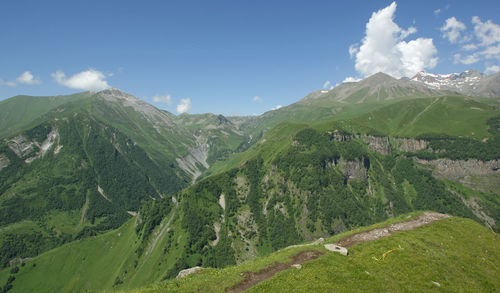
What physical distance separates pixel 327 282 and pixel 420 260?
14829mm

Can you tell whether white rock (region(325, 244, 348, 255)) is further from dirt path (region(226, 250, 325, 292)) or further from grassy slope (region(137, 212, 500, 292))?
dirt path (region(226, 250, 325, 292))

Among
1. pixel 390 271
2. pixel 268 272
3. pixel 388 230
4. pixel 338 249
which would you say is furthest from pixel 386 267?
pixel 388 230

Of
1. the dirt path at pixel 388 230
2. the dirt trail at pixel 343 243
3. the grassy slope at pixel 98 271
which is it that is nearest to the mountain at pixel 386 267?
the dirt trail at pixel 343 243

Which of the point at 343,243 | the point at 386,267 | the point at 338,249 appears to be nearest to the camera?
the point at 386,267

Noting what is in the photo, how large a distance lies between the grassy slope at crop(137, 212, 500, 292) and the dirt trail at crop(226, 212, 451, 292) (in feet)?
3.68

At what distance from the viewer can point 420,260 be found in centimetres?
3091

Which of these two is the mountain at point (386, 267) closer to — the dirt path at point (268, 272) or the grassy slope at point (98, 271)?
the dirt path at point (268, 272)

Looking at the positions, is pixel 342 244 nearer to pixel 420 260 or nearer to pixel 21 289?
pixel 420 260

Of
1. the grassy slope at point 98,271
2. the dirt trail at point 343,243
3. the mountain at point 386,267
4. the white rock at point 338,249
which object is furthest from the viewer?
the grassy slope at point 98,271

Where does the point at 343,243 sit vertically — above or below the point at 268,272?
below

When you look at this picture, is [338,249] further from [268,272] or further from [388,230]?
[388,230]

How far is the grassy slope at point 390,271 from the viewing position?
25.9 meters

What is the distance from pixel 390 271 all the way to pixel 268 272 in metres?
14.7

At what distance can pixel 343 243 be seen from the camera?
39375mm
